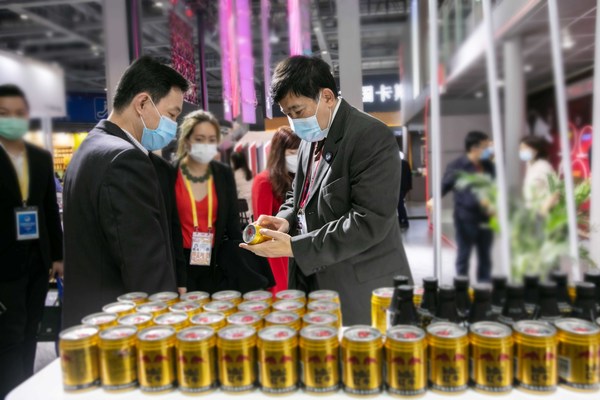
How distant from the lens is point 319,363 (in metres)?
0.97

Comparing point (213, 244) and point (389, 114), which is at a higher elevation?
point (389, 114)

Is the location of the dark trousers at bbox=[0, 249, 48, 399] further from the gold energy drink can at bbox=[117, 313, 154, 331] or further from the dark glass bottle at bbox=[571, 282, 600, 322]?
the dark glass bottle at bbox=[571, 282, 600, 322]

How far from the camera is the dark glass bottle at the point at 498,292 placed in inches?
43.3

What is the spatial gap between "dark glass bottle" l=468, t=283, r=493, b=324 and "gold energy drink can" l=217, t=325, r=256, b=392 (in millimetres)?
516

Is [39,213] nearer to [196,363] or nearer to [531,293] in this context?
[196,363]

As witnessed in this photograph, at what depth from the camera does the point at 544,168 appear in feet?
5.42

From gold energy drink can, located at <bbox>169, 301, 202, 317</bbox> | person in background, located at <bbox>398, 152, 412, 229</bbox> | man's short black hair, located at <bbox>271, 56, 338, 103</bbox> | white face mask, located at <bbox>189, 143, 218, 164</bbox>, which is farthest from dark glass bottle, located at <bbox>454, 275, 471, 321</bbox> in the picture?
white face mask, located at <bbox>189, 143, 218, 164</bbox>

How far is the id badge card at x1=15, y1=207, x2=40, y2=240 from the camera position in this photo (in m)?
2.53

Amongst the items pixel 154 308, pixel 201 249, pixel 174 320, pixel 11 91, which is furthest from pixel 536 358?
pixel 11 91

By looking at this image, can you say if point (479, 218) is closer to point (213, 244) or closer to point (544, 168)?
point (544, 168)

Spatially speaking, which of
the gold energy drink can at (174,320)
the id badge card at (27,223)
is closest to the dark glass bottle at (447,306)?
the gold energy drink can at (174,320)

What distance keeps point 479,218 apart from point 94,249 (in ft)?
4.34

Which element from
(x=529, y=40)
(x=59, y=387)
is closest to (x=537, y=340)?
(x=59, y=387)

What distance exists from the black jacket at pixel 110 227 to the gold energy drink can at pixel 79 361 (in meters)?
0.46
